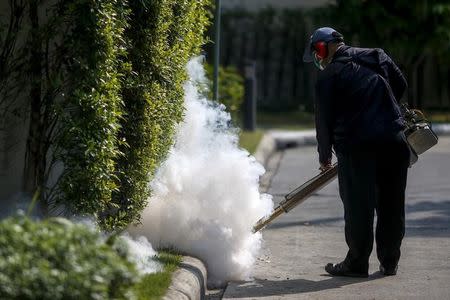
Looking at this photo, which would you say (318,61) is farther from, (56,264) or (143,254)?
(56,264)

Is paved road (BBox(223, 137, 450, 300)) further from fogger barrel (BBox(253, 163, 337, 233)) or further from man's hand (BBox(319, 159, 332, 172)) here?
man's hand (BBox(319, 159, 332, 172))

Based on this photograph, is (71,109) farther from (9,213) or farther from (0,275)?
(0,275)

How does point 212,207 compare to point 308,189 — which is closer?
point 308,189

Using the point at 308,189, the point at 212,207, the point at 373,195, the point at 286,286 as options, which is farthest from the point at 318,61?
the point at 286,286

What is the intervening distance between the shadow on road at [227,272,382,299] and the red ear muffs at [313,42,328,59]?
5.22ft

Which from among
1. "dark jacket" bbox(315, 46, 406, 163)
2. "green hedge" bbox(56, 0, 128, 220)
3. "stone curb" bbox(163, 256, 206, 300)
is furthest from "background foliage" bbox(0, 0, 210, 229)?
"dark jacket" bbox(315, 46, 406, 163)

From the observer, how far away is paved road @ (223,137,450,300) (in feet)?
27.0

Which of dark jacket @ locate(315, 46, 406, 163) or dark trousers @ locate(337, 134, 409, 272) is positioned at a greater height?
dark jacket @ locate(315, 46, 406, 163)

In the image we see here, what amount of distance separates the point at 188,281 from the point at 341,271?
1531 mm

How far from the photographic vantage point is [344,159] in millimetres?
8445

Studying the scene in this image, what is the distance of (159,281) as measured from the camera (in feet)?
24.1

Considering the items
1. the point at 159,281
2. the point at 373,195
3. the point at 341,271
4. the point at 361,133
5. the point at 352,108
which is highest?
the point at 352,108

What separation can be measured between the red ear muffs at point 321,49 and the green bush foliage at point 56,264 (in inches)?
149

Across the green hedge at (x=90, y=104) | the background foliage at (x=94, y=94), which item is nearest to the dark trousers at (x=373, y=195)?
the background foliage at (x=94, y=94)
